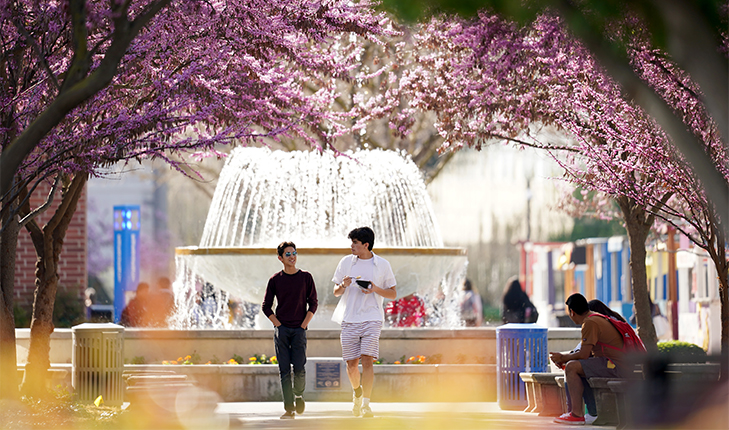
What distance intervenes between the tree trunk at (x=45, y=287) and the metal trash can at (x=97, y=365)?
0.41 m

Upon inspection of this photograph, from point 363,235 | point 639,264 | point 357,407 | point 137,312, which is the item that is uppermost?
point 363,235

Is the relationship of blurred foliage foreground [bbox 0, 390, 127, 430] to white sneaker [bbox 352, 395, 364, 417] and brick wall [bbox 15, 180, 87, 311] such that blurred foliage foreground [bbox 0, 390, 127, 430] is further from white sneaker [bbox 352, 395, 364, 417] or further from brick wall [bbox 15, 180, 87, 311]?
brick wall [bbox 15, 180, 87, 311]

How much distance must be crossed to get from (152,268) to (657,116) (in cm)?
4774

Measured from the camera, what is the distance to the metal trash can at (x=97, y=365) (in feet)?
36.0

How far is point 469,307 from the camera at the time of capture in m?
20.9

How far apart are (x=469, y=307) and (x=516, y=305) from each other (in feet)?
8.11

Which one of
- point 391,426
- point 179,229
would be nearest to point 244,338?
point 391,426

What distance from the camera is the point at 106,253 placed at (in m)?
49.8

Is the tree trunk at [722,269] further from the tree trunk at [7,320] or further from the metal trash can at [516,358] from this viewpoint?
the tree trunk at [7,320]

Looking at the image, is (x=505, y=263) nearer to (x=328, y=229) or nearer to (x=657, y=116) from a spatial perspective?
(x=328, y=229)

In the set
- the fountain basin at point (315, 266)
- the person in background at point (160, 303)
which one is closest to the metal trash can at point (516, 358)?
the fountain basin at point (315, 266)

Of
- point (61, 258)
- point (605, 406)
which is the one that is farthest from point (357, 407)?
point (61, 258)

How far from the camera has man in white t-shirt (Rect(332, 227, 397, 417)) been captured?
990cm

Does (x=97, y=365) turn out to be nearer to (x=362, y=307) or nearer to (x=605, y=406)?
(x=362, y=307)
